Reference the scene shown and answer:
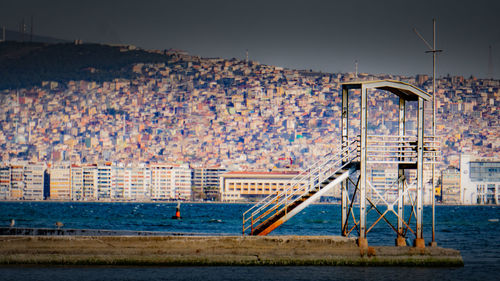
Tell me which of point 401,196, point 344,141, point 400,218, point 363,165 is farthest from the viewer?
point 401,196

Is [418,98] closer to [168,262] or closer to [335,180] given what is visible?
[335,180]

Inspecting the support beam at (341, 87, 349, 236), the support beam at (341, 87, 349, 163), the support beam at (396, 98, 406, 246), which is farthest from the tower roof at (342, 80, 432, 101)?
the support beam at (396, 98, 406, 246)

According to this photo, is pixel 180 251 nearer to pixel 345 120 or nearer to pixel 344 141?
pixel 344 141

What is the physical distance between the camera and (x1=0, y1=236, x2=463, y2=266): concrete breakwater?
2322 centimetres

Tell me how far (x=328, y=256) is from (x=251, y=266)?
7.03 feet

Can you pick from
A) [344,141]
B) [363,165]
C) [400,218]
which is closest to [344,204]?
[400,218]

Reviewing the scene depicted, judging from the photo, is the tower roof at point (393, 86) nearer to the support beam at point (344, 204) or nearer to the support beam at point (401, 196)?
the support beam at point (401, 196)

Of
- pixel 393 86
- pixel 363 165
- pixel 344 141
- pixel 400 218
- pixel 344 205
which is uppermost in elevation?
pixel 393 86

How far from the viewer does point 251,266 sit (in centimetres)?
2325

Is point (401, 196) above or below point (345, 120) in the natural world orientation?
below

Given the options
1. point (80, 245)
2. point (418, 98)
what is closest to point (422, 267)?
point (418, 98)

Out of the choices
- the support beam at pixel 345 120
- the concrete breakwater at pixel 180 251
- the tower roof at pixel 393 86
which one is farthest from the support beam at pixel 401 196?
the concrete breakwater at pixel 180 251

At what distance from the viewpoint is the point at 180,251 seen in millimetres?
23297

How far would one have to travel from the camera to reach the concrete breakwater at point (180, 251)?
76.2 feet
